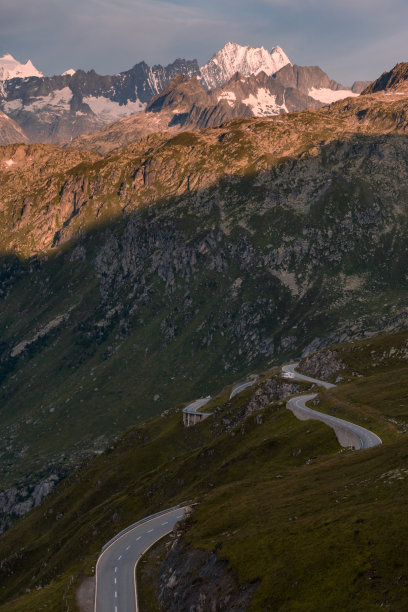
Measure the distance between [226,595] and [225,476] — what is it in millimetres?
57374

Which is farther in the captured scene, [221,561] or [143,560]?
[143,560]

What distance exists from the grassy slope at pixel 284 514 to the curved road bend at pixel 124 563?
3747 millimetres

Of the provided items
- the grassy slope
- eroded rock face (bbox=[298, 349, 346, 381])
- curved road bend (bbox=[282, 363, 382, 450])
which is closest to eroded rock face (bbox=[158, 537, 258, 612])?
the grassy slope

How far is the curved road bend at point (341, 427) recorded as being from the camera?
301 feet

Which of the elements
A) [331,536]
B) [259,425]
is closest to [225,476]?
[259,425]

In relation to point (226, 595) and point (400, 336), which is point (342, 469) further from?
point (400, 336)

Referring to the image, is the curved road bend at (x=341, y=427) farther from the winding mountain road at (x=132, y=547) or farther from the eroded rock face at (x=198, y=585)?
the eroded rock face at (x=198, y=585)

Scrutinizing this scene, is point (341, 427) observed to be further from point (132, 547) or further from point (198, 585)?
point (198, 585)

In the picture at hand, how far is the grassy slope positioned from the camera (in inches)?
1796

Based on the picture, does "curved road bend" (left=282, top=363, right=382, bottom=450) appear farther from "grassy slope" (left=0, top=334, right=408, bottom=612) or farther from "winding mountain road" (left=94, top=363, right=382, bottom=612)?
"grassy slope" (left=0, top=334, right=408, bottom=612)

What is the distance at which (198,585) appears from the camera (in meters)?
56.9

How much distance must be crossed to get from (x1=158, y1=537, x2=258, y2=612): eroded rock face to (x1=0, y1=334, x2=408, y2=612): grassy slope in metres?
1.24

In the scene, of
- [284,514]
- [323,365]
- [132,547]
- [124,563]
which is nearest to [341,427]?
[132,547]

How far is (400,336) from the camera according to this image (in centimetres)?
16112
